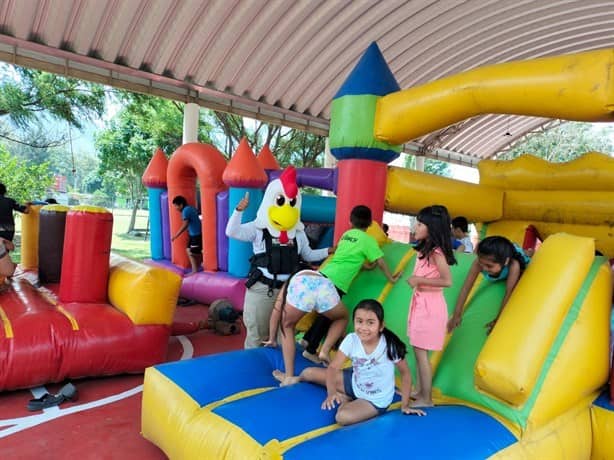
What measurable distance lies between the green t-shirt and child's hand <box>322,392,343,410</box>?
2.52 feet

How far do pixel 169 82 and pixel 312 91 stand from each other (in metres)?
2.88

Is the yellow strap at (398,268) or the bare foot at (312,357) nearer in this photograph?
the bare foot at (312,357)

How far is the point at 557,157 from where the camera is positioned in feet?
96.9

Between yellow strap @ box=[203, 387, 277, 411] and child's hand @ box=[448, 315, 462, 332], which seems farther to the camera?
child's hand @ box=[448, 315, 462, 332]

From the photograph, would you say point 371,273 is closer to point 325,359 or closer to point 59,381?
point 325,359

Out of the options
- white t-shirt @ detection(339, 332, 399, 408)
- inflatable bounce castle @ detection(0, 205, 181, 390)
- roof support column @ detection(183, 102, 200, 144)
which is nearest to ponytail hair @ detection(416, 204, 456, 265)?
white t-shirt @ detection(339, 332, 399, 408)

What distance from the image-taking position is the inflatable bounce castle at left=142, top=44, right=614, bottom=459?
1836 millimetres

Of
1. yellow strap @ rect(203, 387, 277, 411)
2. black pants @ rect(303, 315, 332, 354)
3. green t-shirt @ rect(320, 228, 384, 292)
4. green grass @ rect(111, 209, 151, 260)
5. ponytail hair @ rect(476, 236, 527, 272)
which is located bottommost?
green grass @ rect(111, 209, 151, 260)

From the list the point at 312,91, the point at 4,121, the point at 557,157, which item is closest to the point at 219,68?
the point at 312,91

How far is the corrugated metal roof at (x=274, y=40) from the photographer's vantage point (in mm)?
6270

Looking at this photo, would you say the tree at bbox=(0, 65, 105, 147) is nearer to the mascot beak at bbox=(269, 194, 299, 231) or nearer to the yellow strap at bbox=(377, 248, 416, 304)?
Answer: the mascot beak at bbox=(269, 194, 299, 231)

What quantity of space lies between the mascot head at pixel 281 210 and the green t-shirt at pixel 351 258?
43 cm

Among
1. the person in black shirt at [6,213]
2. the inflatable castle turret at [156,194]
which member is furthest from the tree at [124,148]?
the person in black shirt at [6,213]

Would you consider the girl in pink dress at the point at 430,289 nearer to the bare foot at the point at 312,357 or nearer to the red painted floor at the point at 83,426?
the bare foot at the point at 312,357
